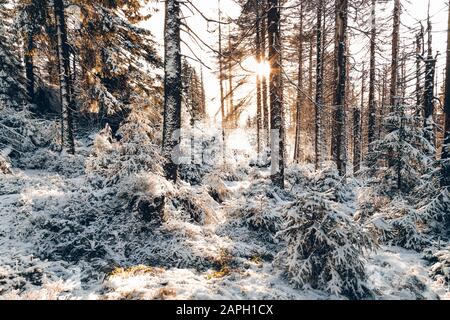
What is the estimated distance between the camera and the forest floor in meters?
4.47

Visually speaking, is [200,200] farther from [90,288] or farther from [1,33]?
[1,33]

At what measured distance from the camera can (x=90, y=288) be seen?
4754 millimetres

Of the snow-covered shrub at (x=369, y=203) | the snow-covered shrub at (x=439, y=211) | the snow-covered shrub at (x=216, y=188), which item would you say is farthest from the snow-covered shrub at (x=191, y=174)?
the snow-covered shrub at (x=439, y=211)

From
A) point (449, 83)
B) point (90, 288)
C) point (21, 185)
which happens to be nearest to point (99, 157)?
point (21, 185)

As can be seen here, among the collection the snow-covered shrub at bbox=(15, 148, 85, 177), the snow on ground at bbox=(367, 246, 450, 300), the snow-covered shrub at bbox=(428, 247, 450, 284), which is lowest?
the snow on ground at bbox=(367, 246, 450, 300)

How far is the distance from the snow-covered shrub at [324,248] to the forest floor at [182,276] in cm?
26

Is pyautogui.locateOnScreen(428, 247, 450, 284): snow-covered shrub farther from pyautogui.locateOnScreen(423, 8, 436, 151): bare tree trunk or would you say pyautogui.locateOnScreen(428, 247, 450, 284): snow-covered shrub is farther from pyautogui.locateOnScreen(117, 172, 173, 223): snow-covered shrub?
pyautogui.locateOnScreen(117, 172, 173, 223): snow-covered shrub

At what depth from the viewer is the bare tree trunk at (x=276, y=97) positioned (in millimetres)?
10383

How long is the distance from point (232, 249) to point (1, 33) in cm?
1581

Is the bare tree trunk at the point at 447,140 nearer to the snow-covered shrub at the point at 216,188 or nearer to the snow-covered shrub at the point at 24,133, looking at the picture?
the snow-covered shrub at the point at 216,188

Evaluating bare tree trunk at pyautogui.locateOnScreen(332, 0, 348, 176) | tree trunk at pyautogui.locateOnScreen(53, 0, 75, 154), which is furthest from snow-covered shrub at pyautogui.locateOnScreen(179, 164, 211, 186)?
bare tree trunk at pyautogui.locateOnScreen(332, 0, 348, 176)

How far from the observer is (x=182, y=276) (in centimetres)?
512

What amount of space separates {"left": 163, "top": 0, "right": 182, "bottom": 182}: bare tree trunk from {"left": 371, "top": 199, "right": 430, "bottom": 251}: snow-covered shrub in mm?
5349

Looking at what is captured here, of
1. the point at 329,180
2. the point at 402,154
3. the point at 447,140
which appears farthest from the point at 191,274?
the point at 447,140
